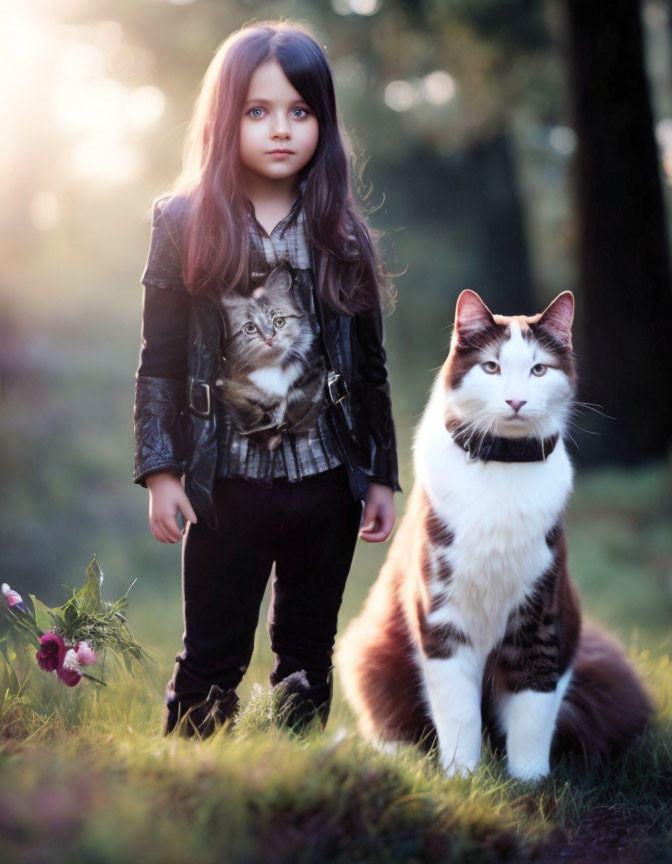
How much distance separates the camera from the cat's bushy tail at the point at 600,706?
110 inches

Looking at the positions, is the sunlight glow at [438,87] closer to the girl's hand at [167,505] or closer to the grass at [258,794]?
the grass at [258,794]

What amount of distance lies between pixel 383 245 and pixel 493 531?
243 cm

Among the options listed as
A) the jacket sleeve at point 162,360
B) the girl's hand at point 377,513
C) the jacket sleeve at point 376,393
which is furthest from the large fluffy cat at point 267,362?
the girl's hand at point 377,513

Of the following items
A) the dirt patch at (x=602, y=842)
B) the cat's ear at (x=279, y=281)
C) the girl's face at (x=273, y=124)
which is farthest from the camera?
the cat's ear at (x=279, y=281)

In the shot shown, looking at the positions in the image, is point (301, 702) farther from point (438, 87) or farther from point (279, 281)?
point (438, 87)

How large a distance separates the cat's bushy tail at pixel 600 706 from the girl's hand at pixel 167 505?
48.6 inches

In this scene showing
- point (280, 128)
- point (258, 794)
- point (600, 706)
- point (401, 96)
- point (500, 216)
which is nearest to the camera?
point (258, 794)

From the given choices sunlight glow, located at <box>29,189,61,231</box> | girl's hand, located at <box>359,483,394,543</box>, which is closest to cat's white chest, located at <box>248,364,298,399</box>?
girl's hand, located at <box>359,483,394,543</box>

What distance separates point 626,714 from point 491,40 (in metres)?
6.21

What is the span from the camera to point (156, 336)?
2457 millimetres

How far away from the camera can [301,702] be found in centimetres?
262

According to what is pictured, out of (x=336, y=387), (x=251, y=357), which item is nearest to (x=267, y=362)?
(x=251, y=357)

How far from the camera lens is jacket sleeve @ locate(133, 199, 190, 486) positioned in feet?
7.93

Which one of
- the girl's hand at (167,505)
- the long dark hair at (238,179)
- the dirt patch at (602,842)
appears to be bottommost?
the dirt patch at (602,842)
